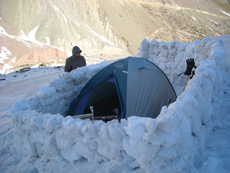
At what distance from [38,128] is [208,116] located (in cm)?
226

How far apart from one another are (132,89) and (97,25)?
21.4m

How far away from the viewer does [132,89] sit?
3.57m

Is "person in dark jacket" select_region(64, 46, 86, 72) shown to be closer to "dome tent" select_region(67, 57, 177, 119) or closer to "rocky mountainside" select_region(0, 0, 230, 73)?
"dome tent" select_region(67, 57, 177, 119)

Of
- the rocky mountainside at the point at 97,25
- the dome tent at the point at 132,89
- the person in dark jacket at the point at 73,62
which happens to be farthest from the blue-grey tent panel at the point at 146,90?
the rocky mountainside at the point at 97,25

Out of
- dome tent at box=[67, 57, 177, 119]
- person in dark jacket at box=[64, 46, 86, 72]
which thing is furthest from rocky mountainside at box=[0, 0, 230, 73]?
dome tent at box=[67, 57, 177, 119]

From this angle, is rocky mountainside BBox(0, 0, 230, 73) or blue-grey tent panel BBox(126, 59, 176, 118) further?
rocky mountainside BBox(0, 0, 230, 73)

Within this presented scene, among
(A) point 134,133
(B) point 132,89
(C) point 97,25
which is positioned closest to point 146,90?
(B) point 132,89

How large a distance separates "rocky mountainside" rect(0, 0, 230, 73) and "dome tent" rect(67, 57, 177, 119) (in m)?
11.5

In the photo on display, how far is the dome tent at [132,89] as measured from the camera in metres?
3.51

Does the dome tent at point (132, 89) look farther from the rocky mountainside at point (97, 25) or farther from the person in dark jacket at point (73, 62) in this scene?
the rocky mountainside at point (97, 25)

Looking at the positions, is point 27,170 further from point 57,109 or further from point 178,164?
point 178,164

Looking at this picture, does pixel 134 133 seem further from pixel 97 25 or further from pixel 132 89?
pixel 97 25

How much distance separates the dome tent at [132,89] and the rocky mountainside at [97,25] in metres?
11.5

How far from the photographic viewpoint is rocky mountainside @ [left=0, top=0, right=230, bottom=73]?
50.0 ft
